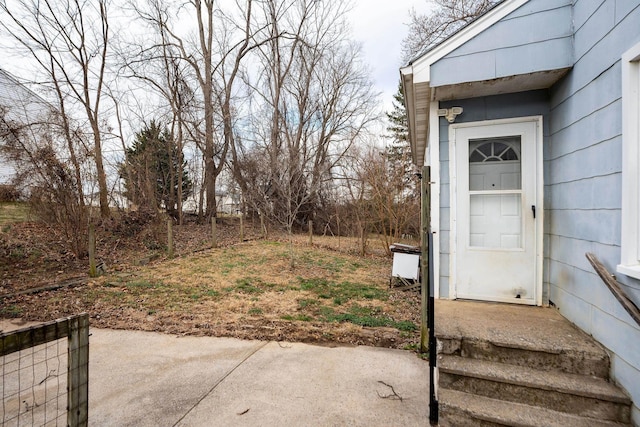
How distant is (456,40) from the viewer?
2738 millimetres

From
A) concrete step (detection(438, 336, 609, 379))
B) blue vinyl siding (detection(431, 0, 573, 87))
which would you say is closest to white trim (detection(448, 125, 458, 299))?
blue vinyl siding (detection(431, 0, 573, 87))

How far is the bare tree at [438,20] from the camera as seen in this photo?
29.2 ft

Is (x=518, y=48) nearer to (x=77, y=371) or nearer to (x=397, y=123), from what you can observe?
(x=77, y=371)

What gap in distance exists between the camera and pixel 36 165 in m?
6.21

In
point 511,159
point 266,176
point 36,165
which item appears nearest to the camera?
point 511,159

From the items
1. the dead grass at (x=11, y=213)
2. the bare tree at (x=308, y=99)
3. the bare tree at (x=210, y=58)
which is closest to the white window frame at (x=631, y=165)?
the dead grass at (x=11, y=213)

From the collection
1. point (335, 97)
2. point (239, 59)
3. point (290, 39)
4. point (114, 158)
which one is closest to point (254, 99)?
point (239, 59)

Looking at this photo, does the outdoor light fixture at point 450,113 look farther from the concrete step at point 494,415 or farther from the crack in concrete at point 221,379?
the crack in concrete at point 221,379

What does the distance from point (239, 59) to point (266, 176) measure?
657 centimetres

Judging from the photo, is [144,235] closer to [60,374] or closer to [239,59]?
[60,374]

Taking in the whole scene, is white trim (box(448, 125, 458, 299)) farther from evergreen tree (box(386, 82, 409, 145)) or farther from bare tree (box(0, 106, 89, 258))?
evergreen tree (box(386, 82, 409, 145))

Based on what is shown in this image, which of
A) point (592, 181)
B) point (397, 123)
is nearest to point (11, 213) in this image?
point (592, 181)

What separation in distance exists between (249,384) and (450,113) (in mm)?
3155

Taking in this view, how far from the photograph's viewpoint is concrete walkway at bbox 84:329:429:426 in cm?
210
